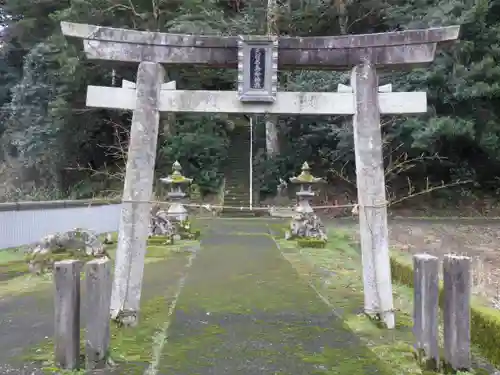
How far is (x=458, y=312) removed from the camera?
11.8ft

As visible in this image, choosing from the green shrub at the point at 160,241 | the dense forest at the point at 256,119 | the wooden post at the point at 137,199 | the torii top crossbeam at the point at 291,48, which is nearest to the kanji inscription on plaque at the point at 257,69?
the torii top crossbeam at the point at 291,48

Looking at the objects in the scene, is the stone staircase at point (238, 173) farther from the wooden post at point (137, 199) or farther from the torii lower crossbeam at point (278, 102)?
the wooden post at point (137, 199)

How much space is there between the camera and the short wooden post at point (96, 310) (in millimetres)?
3635

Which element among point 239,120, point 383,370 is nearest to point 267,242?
point 383,370

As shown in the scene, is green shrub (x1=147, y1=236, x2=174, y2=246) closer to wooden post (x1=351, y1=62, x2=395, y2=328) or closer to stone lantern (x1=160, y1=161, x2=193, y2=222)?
stone lantern (x1=160, y1=161, x2=193, y2=222)

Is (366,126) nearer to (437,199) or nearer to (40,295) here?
(40,295)

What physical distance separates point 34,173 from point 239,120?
35.7 ft

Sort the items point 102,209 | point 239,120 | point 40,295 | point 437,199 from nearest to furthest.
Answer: point 40,295 → point 102,209 → point 437,199 → point 239,120

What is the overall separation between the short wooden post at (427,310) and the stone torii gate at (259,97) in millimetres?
1071

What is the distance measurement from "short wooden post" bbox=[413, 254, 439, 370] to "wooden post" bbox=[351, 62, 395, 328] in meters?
1.07

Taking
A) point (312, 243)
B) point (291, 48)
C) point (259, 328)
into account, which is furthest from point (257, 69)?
point (312, 243)

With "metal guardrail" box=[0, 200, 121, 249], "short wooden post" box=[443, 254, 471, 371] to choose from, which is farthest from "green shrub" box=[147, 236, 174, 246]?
"short wooden post" box=[443, 254, 471, 371]

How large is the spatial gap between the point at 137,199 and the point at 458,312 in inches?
120

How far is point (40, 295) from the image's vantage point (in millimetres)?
6293
